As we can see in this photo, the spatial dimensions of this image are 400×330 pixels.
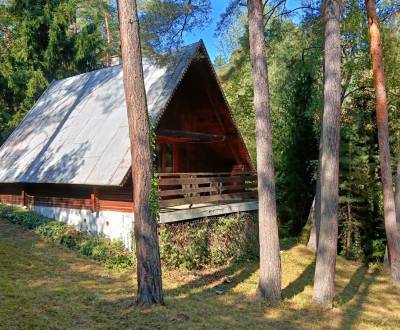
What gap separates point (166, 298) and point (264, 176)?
11.7ft

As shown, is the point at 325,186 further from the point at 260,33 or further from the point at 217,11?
the point at 217,11

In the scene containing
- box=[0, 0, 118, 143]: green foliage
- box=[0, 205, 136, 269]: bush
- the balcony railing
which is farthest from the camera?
box=[0, 0, 118, 143]: green foliage

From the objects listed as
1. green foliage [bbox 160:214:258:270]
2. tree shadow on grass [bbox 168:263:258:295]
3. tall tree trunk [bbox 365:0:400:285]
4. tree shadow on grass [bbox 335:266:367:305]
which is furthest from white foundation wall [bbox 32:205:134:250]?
tall tree trunk [bbox 365:0:400:285]

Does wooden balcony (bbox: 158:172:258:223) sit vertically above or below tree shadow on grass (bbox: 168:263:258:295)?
above

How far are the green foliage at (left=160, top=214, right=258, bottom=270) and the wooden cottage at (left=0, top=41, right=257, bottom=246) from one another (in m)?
0.40

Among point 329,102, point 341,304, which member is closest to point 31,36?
point 329,102

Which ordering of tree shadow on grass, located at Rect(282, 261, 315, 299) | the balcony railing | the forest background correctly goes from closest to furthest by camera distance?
tree shadow on grass, located at Rect(282, 261, 315, 299) < the balcony railing < the forest background

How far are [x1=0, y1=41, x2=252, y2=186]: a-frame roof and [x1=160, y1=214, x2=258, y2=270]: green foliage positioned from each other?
2450 mm

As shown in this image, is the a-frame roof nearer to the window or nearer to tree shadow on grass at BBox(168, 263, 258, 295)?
the window

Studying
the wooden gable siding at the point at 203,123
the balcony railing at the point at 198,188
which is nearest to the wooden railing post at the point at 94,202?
the balcony railing at the point at 198,188

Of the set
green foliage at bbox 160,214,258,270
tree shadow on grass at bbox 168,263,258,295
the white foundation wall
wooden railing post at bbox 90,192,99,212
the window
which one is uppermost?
the window

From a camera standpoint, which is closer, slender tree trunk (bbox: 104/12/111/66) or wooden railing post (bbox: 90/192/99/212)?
wooden railing post (bbox: 90/192/99/212)

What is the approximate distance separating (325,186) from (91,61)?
2086 centimetres

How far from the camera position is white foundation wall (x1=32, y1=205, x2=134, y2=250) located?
12.6 metres
